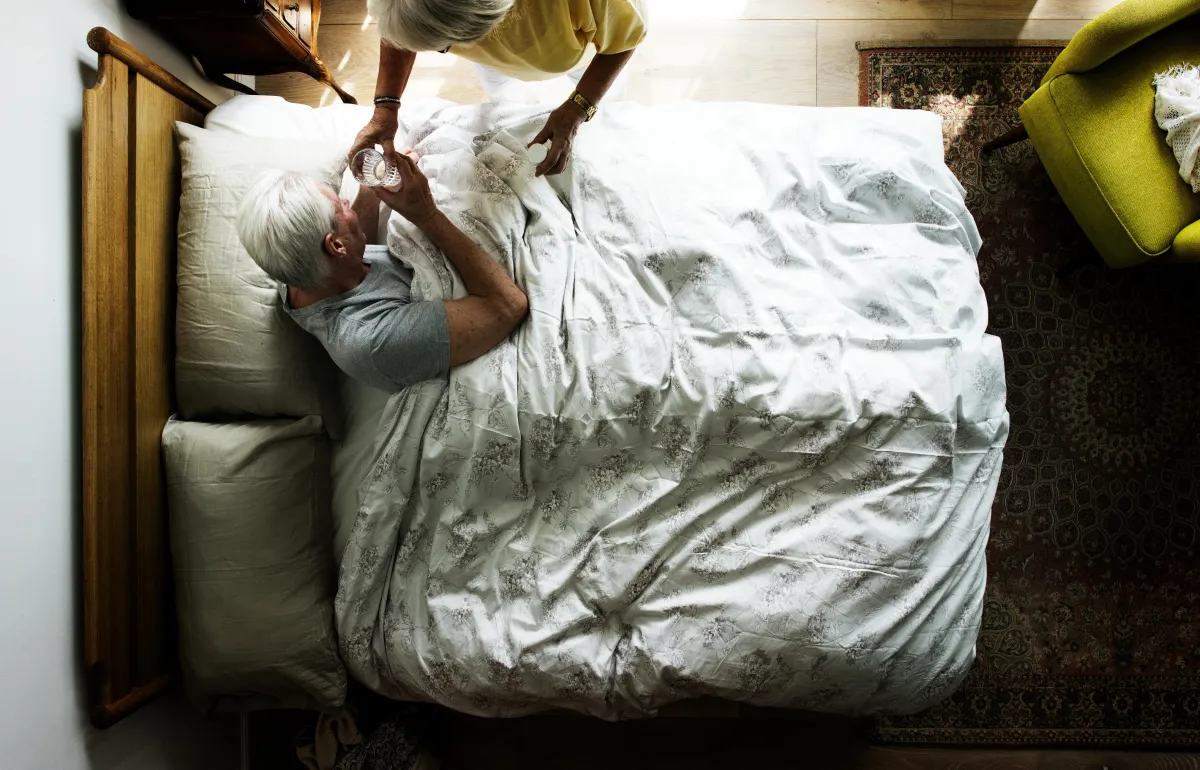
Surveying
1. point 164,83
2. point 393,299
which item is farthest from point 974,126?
point 164,83

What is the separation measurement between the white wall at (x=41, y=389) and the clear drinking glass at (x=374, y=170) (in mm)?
497

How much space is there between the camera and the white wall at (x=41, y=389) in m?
1.07

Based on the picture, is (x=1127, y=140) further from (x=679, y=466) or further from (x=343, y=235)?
(x=343, y=235)

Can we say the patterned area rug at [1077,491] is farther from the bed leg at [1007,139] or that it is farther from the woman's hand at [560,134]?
the woman's hand at [560,134]

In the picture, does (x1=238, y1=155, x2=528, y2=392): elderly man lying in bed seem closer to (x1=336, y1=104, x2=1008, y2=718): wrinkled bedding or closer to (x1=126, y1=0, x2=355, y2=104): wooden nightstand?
(x1=336, y1=104, x2=1008, y2=718): wrinkled bedding

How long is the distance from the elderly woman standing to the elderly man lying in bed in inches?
5.8

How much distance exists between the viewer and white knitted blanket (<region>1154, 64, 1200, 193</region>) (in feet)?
4.87

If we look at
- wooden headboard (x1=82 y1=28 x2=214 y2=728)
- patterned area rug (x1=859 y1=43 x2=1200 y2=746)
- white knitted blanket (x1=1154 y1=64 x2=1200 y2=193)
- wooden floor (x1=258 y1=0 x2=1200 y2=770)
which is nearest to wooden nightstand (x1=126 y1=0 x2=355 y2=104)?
wooden headboard (x1=82 y1=28 x2=214 y2=728)

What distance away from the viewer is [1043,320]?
6.04 ft

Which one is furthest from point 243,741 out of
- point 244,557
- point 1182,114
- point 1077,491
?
point 1182,114

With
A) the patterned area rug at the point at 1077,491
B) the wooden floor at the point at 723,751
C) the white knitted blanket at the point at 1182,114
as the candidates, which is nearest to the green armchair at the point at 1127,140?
the white knitted blanket at the point at 1182,114

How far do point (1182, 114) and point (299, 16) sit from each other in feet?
6.40

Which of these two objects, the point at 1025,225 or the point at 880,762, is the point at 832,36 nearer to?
the point at 1025,225

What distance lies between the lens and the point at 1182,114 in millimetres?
1497
